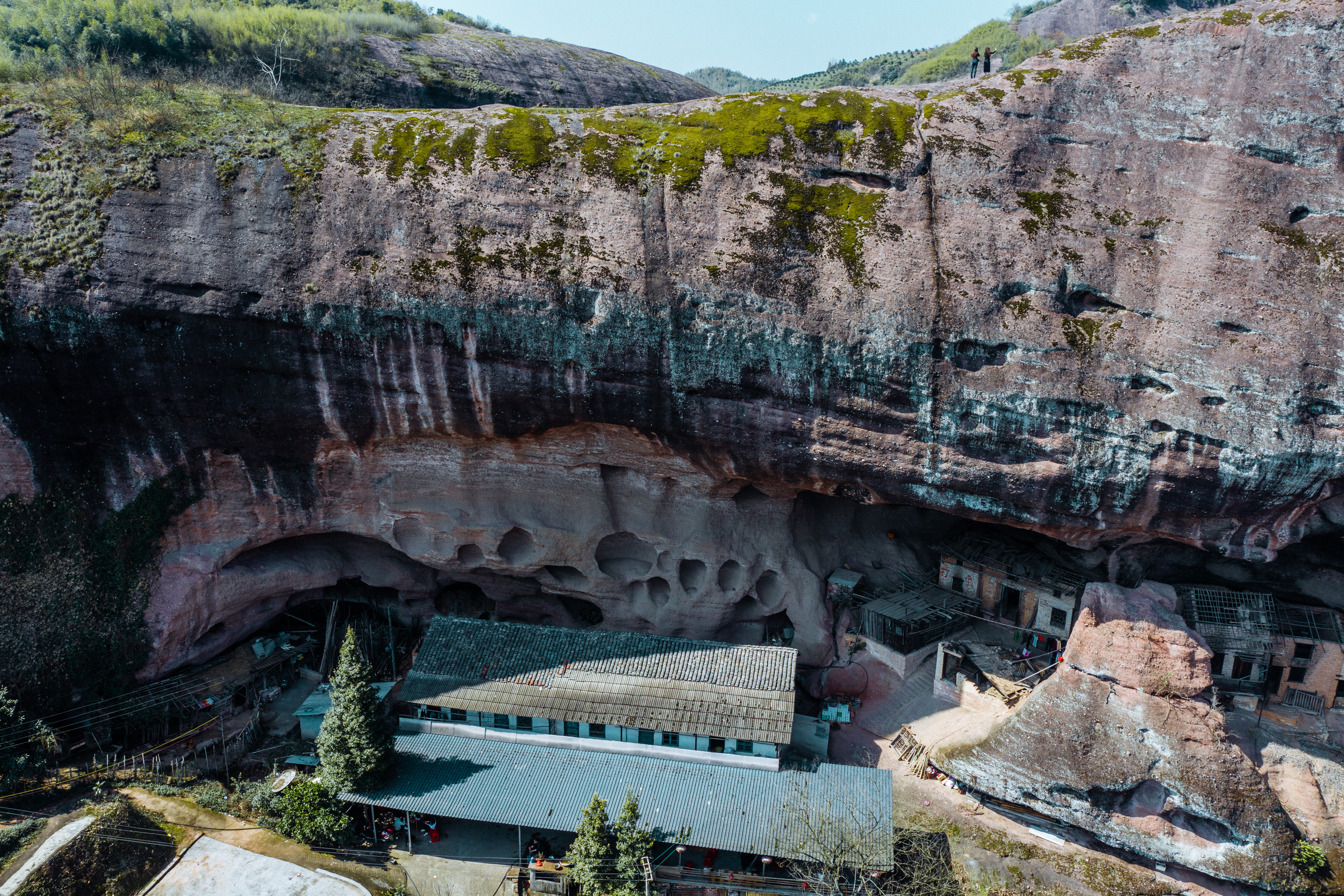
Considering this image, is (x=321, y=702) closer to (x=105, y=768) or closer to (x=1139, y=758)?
(x=105, y=768)

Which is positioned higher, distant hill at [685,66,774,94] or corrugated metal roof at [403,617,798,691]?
distant hill at [685,66,774,94]

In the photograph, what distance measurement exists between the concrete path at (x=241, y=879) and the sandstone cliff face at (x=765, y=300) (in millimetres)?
6445

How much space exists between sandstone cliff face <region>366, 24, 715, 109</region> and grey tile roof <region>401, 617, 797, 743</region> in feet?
66.6

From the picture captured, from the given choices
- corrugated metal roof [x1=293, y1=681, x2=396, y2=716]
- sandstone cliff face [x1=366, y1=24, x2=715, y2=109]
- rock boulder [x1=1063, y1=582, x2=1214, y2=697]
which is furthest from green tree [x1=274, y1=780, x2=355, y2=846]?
sandstone cliff face [x1=366, y1=24, x2=715, y2=109]

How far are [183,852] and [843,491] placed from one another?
54.4 feet

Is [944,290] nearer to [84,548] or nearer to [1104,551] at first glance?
[1104,551]

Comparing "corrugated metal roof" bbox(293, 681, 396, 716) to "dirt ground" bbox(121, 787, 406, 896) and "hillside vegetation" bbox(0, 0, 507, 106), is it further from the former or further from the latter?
"hillside vegetation" bbox(0, 0, 507, 106)

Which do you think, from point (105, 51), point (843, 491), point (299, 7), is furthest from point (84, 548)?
point (299, 7)

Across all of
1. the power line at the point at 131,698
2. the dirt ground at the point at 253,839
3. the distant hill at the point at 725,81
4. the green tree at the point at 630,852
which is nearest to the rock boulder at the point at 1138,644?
the green tree at the point at 630,852

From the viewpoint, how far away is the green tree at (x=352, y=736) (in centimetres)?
1778

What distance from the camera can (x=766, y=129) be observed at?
19969mm

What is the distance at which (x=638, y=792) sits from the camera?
18031mm

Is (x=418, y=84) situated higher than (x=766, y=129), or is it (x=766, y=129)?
(x=418, y=84)

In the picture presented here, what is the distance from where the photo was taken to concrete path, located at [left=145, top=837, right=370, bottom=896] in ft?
54.9
